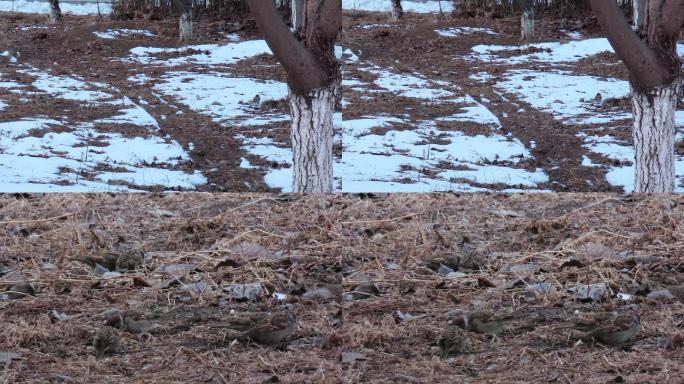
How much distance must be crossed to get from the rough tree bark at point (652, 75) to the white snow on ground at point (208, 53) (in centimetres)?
1050

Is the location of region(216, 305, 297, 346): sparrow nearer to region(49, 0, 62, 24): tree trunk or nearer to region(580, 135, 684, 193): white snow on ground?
region(580, 135, 684, 193): white snow on ground

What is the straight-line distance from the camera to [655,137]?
672cm

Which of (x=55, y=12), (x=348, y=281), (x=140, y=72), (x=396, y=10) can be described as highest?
(x=396, y=10)

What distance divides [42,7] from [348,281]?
22824 mm

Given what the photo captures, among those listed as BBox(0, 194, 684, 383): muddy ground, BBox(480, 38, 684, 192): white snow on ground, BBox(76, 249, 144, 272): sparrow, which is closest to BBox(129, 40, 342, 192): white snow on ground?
BBox(480, 38, 684, 192): white snow on ground

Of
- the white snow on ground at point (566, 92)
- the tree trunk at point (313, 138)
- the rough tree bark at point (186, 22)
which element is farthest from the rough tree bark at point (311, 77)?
the rough tree bark at point (186, 22)

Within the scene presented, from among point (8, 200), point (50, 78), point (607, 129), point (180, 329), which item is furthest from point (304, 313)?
point (50, 78)

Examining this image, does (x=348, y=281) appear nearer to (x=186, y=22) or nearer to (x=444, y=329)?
(x=444, y=329)

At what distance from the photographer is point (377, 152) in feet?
32.8

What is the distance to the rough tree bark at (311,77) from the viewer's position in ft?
19.7

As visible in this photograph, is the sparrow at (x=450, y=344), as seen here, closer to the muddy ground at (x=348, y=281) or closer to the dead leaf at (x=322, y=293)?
the muddy ground at (x=348, y=281)

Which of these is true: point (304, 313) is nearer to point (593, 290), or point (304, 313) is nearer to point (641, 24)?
point (593, 290)

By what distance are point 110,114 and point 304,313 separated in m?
9.94

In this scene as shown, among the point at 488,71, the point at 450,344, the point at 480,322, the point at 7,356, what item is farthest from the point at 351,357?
the point at 488,71
